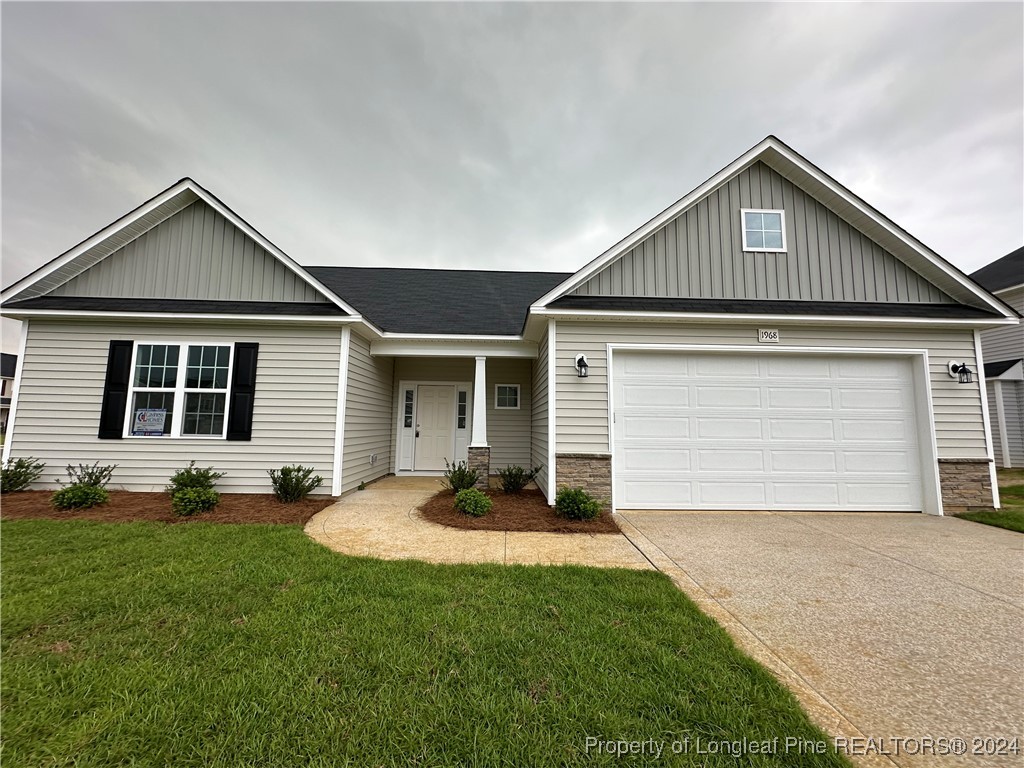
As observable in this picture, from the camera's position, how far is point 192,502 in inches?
227

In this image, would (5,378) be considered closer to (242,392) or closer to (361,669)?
(242,392)

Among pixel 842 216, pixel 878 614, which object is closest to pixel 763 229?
pixel 842 216

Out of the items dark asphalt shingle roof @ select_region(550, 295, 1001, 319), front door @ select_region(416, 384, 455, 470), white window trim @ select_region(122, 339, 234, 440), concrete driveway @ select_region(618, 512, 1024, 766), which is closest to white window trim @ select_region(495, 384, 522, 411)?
front door @ select_region(416, 384, 455, 470)

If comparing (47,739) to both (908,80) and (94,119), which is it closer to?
(94,119)

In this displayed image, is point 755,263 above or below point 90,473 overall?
above

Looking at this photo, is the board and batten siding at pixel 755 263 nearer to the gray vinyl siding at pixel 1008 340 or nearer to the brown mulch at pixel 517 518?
the brown mulch at pixel 517 518

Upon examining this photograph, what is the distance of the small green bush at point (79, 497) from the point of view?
585 centimetres

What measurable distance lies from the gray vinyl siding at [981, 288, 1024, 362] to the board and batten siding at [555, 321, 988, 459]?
7.48 metres

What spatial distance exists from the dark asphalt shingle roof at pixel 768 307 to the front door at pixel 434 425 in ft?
15.9

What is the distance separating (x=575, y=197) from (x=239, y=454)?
41.1 feet

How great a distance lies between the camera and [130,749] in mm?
1752

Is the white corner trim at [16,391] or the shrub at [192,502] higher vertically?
the white corner trim at [16,391]

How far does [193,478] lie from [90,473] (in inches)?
73.6

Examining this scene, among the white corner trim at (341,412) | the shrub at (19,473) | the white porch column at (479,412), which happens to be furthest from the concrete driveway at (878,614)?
the shrub at (19,473)
